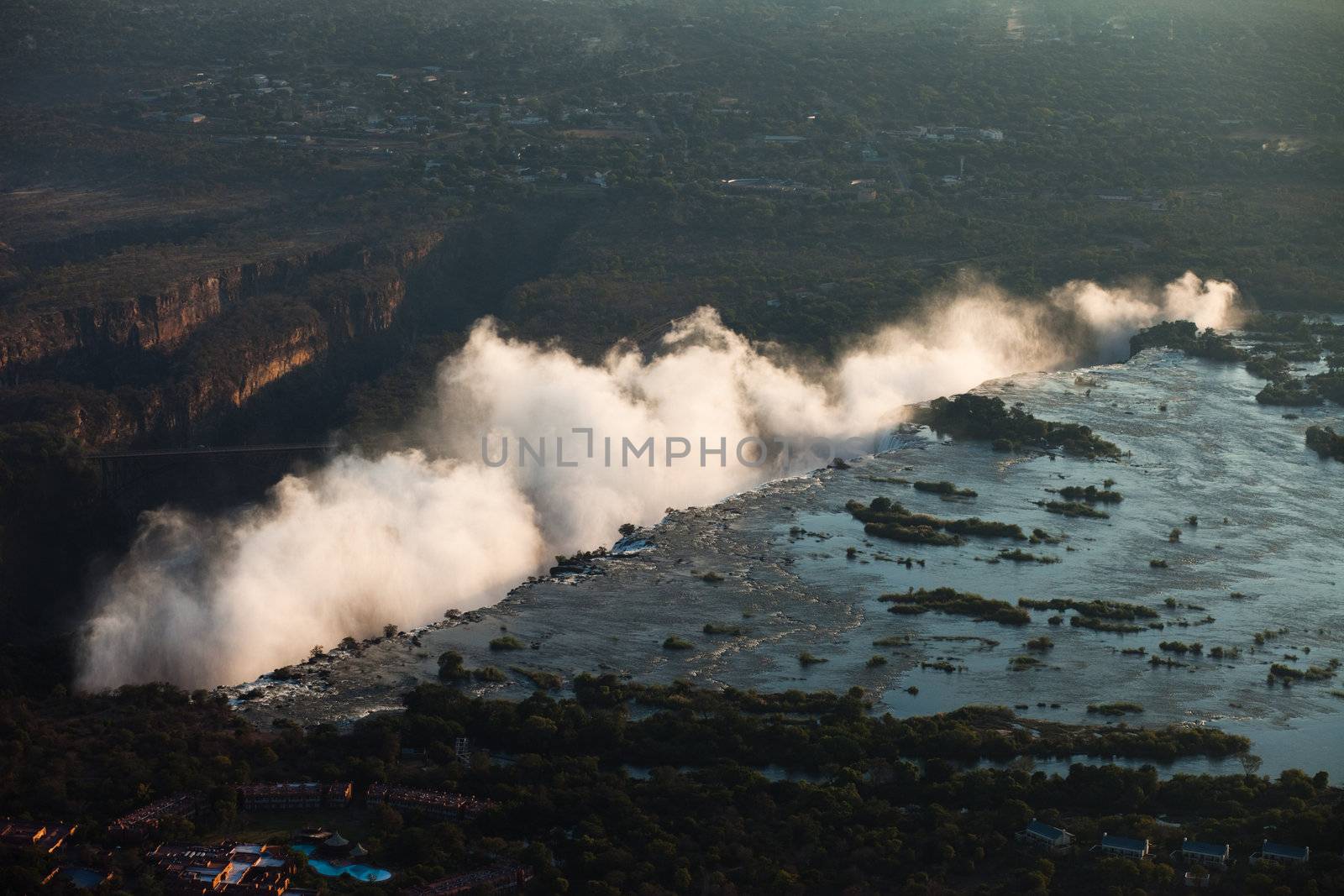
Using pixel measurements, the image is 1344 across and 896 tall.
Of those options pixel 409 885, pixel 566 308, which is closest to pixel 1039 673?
pixel 409 885

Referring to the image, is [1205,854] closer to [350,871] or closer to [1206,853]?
[1206,853]

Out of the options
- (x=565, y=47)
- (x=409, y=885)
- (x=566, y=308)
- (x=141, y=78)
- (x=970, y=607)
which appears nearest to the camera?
(x=409, y=885)

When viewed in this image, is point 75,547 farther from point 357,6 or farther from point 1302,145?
point 357,6

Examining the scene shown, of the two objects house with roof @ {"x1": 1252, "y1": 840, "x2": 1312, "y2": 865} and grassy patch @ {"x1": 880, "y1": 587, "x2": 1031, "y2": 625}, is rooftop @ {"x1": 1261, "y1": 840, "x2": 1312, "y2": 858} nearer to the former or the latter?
house with roof @ {"x1": 1252, "y1": 840, "x2": 1312, "y2": 865}

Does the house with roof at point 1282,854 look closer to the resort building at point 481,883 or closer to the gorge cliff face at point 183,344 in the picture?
the resort building at point 481,883

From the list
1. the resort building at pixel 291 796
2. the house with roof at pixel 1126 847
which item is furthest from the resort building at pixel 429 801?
the house with roof at pixel 1126 847

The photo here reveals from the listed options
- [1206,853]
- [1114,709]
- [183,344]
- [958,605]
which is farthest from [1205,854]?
[183,344]
